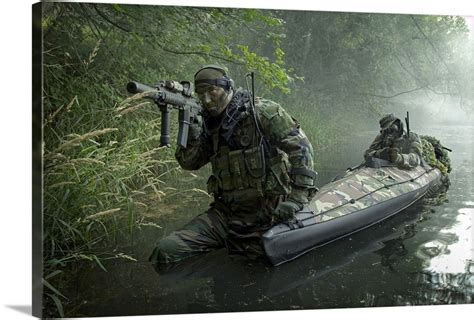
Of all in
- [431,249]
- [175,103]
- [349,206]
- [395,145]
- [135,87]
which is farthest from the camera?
[395,145]

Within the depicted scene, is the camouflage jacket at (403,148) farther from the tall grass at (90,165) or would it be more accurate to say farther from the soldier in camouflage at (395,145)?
the tall grass at (90,165)

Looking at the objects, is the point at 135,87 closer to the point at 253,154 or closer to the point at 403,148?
the point at 253,154

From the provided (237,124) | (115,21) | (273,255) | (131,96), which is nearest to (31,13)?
(115,21)

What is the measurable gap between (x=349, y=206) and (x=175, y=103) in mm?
1380

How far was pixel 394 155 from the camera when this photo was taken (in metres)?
3.95

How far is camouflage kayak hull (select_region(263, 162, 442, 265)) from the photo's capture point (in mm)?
3309

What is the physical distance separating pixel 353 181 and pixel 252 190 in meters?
0.83

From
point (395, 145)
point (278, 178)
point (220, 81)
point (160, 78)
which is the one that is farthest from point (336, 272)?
point (160, 78)

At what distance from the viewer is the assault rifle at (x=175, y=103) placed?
9.63 ft

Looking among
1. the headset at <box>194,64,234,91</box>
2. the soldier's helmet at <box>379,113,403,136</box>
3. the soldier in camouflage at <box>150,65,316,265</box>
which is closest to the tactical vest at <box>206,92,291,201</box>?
the soldier in camouflage at <box>150,65,316,265</box>

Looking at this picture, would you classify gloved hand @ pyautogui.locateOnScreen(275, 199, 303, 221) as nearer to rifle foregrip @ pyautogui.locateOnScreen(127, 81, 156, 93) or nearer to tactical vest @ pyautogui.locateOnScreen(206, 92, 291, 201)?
tactical vest @ pyautogui.locateOnScreen(206, 92, 291, 201)

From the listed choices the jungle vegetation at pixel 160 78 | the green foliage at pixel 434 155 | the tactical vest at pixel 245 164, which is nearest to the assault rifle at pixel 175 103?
the jungle vegetation at pixel 160 78

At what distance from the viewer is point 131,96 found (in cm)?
314

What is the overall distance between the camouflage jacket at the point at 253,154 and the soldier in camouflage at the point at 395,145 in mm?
631
